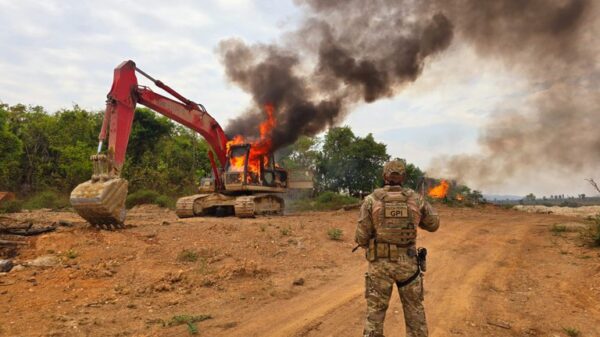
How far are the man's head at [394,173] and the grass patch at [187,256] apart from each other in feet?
20.5

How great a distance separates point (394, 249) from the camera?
479 centimetres

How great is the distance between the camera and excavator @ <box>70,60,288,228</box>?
11.7m

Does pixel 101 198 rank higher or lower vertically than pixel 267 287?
higher

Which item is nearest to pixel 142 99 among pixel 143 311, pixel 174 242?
pixel 174 242

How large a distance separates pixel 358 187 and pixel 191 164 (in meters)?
16.9

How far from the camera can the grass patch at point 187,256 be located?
32.3 feet

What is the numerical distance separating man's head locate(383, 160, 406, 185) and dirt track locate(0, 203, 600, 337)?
2.08 meters

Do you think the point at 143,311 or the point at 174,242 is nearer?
the point at 143,311

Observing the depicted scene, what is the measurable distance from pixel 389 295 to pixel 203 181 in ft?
53.4

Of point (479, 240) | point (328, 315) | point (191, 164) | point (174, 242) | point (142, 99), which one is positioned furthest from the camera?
point (191, 164)

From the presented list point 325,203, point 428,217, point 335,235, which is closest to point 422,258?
point 428,217

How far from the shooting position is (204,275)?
8672 millimetres

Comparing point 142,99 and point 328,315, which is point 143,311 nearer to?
point 328,315

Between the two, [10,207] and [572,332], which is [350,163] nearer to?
[10,207]
